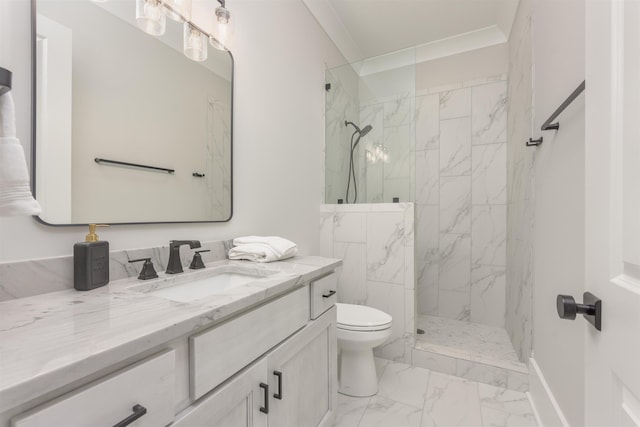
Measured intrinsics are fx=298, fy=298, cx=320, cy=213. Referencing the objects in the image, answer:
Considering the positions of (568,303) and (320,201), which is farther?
(320,201)

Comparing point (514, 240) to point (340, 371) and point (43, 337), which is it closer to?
point (340, 371)

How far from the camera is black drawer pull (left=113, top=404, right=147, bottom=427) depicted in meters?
0.52

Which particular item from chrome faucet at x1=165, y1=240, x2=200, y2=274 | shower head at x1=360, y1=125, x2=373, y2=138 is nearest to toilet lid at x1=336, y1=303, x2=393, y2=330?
chrome faucet at x1=165, y1=240, x2=200, y2=274

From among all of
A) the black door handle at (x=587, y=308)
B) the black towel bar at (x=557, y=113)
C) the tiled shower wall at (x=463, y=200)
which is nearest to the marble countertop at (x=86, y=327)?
the black door handle at (x=587, y=308)

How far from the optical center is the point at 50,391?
437 millimetres

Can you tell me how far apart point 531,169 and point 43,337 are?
2.23 meters

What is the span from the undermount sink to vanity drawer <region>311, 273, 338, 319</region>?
0.65 feet

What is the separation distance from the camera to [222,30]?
1397 mm

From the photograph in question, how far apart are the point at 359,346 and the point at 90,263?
54.9 inches

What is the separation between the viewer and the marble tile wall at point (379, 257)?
2170 mm

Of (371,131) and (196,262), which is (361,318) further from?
(371,131)

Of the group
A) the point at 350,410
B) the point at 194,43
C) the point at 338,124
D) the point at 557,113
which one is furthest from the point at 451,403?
the point at 194,43

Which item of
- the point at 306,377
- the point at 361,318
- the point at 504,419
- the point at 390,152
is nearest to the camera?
the point at 306,377

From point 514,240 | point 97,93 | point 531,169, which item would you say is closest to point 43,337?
point 97,93
